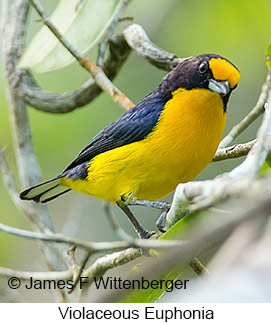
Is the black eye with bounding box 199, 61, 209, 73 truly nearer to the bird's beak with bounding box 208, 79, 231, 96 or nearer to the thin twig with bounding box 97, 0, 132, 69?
the bird's beak with bounding box 208, 79, 231, 96

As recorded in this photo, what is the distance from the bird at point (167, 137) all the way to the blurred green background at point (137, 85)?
622mm

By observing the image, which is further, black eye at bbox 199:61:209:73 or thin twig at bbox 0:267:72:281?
black eye at bbox 199:61:209:73

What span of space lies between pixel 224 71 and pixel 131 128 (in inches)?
26.3

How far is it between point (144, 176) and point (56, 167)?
7.39ft

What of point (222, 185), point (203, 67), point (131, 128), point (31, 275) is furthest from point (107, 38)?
point (222, 185)

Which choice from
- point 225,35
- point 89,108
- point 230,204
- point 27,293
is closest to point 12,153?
point 89,108

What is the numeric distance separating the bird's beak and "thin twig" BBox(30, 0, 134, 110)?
688 mm

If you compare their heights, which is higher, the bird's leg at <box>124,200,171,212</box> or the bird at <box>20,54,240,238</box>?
the bird at <box>20,54,240,238</box>

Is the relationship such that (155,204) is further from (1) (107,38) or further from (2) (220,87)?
(1) (107,38)

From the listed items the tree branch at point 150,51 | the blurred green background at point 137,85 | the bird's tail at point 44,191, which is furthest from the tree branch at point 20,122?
the tree branch at point 150,51

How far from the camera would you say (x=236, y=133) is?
10.8 ft

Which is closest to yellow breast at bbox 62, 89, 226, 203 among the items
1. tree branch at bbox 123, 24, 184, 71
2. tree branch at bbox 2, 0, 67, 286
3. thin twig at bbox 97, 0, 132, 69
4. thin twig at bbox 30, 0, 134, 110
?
thin twig at bbox 30, 0, 134, 110

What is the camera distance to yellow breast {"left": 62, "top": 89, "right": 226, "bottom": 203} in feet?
10.1

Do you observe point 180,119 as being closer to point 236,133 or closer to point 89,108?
point 236,133
